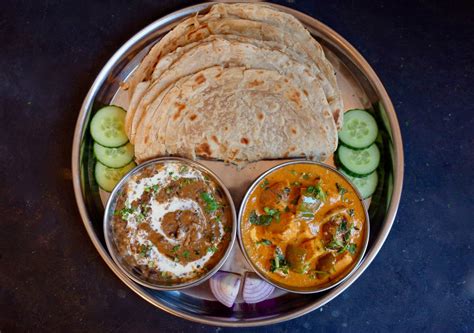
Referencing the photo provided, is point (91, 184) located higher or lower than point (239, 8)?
Result: lower

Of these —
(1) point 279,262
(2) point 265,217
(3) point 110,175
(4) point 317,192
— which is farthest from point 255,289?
(3) point 110,175

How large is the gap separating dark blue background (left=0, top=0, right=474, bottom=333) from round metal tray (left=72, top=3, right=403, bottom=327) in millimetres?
259

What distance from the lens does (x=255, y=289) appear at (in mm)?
3168

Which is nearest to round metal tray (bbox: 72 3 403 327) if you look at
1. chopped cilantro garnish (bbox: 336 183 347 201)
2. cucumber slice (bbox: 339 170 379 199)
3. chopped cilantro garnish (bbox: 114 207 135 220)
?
cucumber slice (bbox: 339 170 379 199)

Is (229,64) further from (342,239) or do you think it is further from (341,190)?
(342,239)

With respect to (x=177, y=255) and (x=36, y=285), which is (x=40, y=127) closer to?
(x=36, y=285)

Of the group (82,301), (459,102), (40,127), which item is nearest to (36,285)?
(82,301)

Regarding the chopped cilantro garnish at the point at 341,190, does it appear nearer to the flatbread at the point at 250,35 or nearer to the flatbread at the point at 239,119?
Result: the flatbread at the point at 239,119

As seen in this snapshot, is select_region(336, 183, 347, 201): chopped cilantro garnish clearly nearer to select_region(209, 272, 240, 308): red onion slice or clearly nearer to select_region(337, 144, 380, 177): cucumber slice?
select_region(337, 144, 380, 177): cucumber slice

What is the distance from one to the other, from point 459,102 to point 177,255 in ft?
7.50

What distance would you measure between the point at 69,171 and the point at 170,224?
98cm

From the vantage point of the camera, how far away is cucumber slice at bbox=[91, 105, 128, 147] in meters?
3.17

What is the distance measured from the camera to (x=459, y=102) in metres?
3.48

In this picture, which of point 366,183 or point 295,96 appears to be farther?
point 366,183
